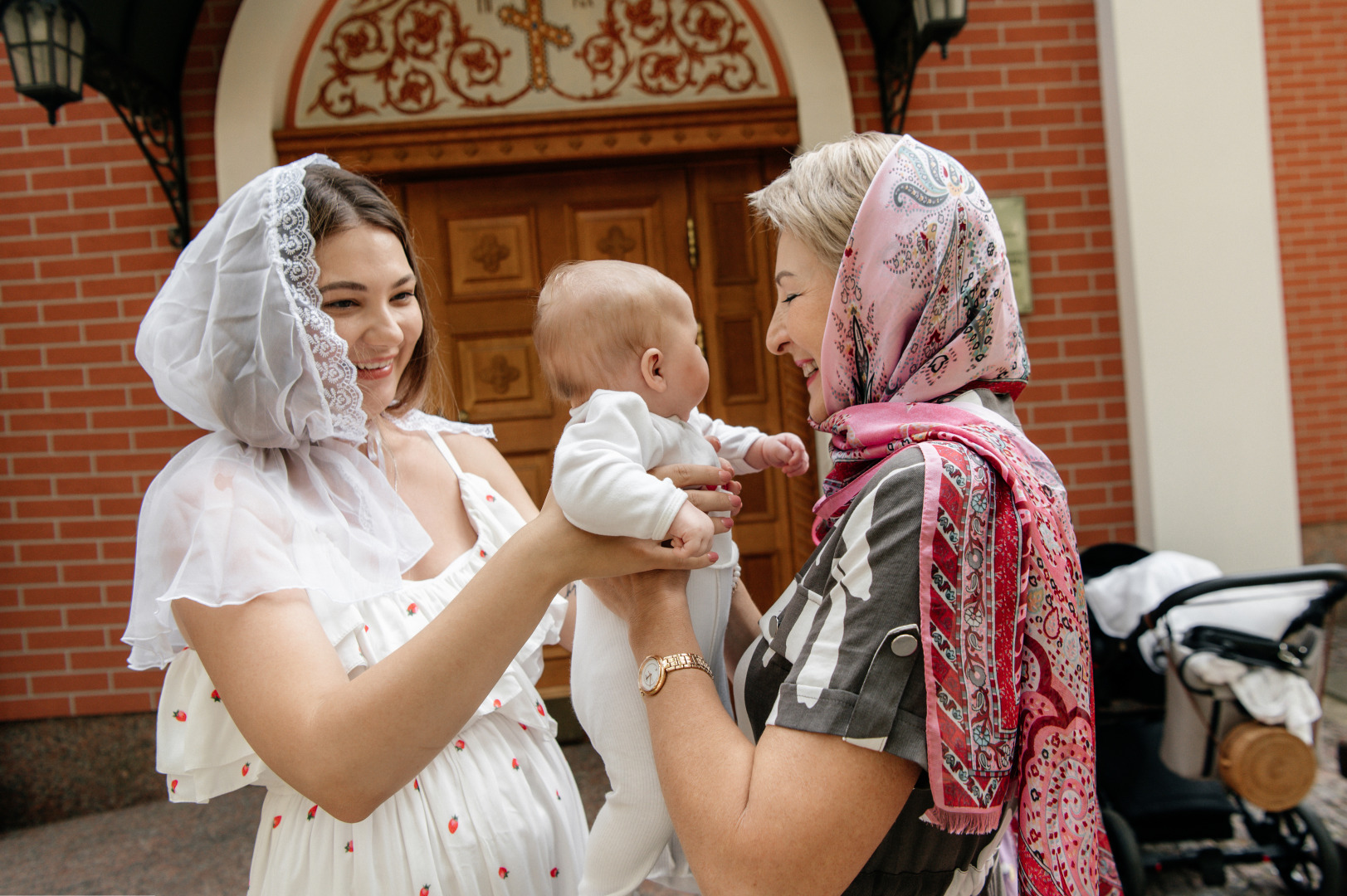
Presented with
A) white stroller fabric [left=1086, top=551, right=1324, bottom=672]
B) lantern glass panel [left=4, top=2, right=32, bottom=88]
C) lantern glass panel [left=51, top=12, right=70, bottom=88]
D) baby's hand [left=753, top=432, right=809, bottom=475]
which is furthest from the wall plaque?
lantern glass panel [left=4, top=2, right=32, bottom=88]

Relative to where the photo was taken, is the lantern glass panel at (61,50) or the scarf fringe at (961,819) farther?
the lantern glass panel at (61,50)

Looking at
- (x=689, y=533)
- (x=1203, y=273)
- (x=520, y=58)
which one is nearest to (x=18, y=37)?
(x=520, y=58)

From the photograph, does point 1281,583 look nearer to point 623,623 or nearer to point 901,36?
point 623,623

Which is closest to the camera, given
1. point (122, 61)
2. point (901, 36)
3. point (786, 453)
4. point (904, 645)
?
point (904, 645)

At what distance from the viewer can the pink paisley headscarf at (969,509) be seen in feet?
3.11

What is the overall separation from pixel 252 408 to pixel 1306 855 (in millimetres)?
3311

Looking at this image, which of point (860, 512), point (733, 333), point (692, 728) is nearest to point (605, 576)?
point (692, 728)

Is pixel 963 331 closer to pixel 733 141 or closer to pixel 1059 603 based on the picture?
pixel 1059 603

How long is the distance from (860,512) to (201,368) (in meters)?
0.96

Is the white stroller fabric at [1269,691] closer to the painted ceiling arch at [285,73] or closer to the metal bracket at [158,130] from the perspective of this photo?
the painted ceiling arch at [285,73]

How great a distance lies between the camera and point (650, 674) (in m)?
1.09

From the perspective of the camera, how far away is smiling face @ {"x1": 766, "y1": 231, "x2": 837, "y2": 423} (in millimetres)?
1199

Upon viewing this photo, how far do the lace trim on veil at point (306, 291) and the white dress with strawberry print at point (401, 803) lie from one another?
1.07 ft

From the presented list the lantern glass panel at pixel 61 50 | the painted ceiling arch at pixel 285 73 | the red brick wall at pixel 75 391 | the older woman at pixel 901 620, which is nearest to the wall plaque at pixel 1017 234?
the painted ceiling arch at pixel 285 73
